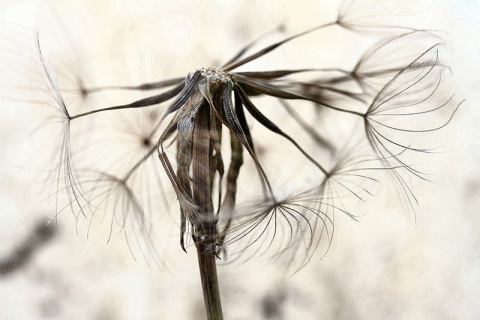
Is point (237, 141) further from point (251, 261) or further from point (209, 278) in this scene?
point (251, 261)

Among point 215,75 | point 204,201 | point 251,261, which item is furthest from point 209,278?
point 251,261

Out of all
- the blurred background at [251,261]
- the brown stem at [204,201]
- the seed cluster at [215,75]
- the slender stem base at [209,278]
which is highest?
the blurred background at [251,261]

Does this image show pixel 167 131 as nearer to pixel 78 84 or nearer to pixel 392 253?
pixel 78 84

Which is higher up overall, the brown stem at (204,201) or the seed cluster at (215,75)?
the seed cluster at (215,75)

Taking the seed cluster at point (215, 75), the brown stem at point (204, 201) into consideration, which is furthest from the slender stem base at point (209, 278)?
the seed cluster at point (215, 75)

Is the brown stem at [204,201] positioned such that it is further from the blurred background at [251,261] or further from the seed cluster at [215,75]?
the blurred background at [251,261]
